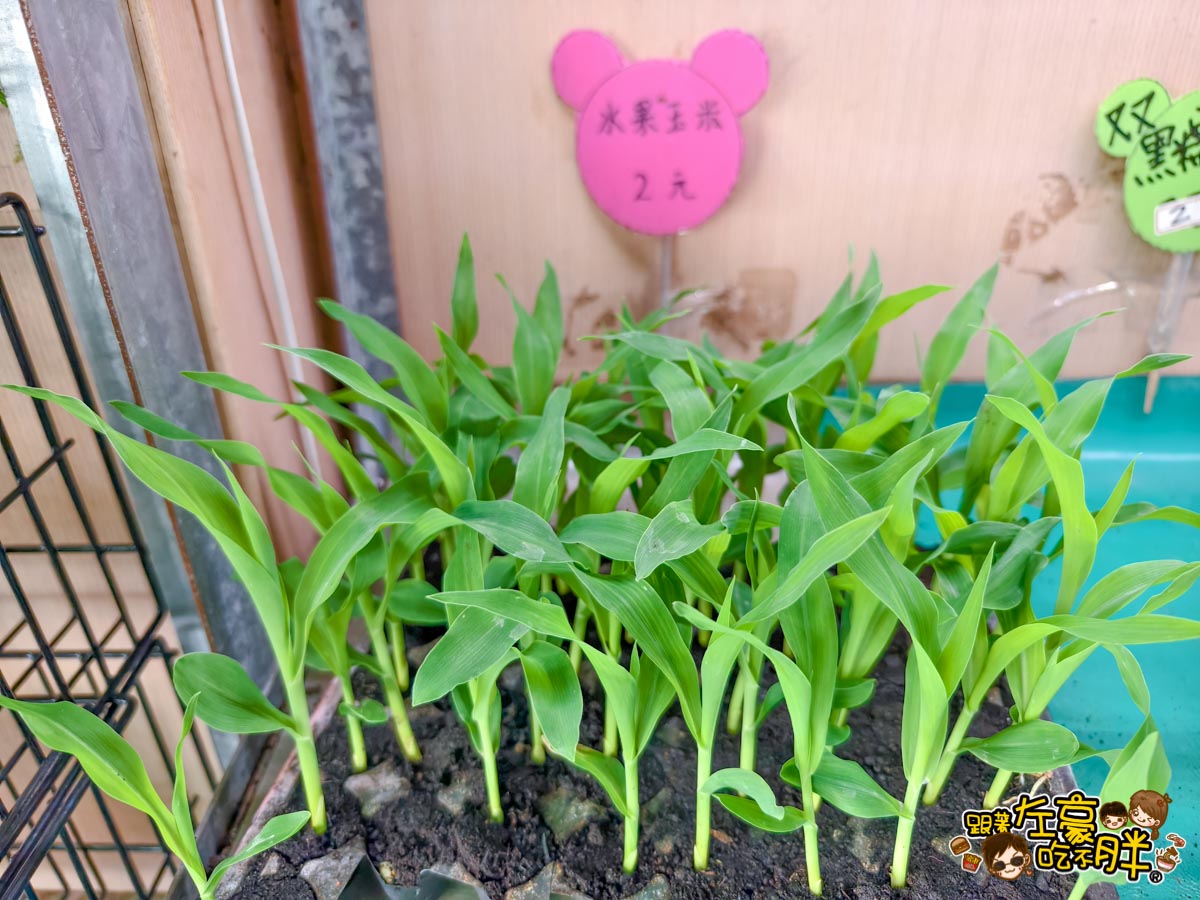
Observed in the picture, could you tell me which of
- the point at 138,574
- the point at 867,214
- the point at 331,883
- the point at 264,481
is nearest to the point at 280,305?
the point at 264,481

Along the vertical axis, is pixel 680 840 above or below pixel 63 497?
below

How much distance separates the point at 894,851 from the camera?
2.05ft

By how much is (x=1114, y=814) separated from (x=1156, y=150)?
29.7 inches

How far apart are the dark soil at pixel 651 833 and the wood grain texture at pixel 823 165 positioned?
1.61 feet

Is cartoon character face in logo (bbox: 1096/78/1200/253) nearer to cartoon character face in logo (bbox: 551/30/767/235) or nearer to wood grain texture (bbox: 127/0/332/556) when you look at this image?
cartoon character face in logo (bbox: 551/30/767/235)

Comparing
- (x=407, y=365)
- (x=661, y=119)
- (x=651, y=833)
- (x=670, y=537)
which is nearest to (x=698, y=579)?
(x=670, y=537)

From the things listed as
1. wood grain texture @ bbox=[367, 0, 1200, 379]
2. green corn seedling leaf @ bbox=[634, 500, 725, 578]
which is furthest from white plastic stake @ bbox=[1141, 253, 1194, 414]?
green corn seedling leaf @ bbox=[634, 500, 725, 578]

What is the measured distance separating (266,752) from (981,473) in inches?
29.1

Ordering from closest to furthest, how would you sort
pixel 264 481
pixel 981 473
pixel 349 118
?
pixel 981 473 < pixel 264 481 < pixel 349 118

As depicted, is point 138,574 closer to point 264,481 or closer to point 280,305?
point 264,481

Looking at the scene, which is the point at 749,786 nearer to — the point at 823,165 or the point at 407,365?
the point at 407,365

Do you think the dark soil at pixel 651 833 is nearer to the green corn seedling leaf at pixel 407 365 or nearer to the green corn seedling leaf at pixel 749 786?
the green corn seedling leaf at pixel 749 786

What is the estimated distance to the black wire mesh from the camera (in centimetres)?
59

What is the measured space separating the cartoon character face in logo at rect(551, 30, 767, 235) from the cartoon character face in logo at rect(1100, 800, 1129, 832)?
71 centimetres
